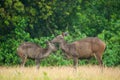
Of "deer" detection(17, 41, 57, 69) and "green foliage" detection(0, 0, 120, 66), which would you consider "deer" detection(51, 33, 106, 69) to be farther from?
"green foliage" detection(0, 0, 120, 66)

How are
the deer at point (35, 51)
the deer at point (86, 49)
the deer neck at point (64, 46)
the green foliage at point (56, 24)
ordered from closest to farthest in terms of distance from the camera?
the deer at point (86, 49)
the deer neck at point (64, 46)
the deer at point (35, 51)
the green foliage at point (56, 24)

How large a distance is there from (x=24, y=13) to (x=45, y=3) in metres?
1.47

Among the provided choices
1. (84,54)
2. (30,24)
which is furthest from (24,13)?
(84,54)

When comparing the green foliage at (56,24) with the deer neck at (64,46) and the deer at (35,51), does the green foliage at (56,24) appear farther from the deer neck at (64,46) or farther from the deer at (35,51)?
the deer neck at (64,46)

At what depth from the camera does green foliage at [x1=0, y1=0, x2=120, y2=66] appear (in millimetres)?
27047

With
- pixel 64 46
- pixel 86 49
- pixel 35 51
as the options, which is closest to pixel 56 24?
pixel 35 51

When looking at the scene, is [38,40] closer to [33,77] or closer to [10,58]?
→ [10,58]

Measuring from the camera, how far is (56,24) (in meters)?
30.6

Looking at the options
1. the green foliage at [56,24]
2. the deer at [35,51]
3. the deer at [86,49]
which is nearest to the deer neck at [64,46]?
the deer at [86,49]

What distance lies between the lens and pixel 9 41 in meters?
27.6

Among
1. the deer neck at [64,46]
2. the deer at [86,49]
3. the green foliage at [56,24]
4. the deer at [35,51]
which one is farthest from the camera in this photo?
the green foliage at [56,24]

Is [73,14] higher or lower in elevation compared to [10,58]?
higher

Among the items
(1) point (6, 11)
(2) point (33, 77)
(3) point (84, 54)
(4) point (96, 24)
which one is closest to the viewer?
(2) point (33, 77)

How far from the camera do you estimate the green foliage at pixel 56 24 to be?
88.7ft
